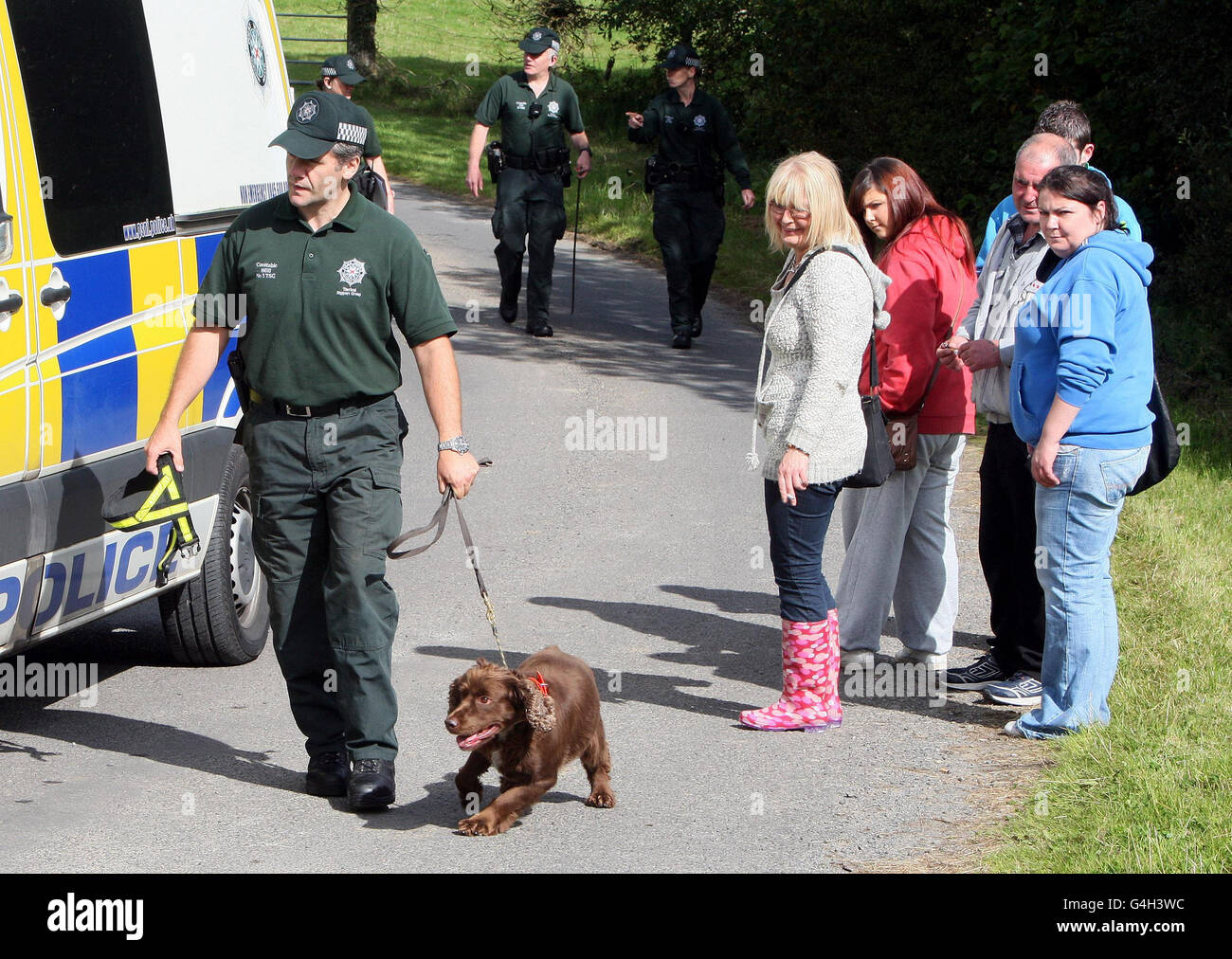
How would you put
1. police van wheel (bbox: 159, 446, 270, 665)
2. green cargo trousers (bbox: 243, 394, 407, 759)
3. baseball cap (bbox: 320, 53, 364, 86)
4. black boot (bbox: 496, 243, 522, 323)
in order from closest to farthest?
green cargo trousers (bbox: 243, 394, 407, 759) < police van wheel (bbox: 159, 446, 270, 665) < baseball cap (bbox: 320, 53, 364, 86) < black boot (bbox: 496, 243, 522, 323)

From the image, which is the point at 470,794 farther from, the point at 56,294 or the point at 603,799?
the point at 56,294

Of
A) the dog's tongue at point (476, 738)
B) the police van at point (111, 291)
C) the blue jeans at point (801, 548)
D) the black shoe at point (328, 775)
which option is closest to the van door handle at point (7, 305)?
the police van at point (111, 291)

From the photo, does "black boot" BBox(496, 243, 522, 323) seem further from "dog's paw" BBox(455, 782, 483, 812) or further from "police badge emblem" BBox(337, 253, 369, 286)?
"dog's paw" BBox(455, 782, 483, 812)

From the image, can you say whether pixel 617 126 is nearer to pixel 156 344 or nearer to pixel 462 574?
pixel 462 574

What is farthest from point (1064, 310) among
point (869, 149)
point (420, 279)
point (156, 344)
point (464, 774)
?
point (869, 149)

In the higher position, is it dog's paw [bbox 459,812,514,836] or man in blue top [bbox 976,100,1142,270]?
man in blue top [bbox 976,100,1142,270]

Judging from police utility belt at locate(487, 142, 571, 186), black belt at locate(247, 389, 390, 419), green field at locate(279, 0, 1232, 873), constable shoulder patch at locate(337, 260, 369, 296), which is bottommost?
green field at locate(279, 0, 1232, 873)

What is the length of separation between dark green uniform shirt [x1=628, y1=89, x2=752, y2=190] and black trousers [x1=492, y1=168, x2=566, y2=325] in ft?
2.77

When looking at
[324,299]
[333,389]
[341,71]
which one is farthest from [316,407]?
[341,71]

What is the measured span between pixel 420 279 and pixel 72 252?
1147 mm

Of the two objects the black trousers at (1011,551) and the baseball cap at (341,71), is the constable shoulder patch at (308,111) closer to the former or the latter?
the black trousers at (1011,551)

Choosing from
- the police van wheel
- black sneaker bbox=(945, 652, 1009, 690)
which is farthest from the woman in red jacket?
the police van wheel

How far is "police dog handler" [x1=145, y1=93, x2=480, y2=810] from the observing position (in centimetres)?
445

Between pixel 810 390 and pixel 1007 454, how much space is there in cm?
108
